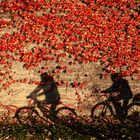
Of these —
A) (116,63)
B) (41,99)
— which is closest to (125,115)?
(116,63)

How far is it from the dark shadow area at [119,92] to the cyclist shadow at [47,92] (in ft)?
6.21

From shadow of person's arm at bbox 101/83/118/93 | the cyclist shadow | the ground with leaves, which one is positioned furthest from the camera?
shadow of person's arm at bbox 101/83/118/93

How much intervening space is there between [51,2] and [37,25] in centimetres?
104

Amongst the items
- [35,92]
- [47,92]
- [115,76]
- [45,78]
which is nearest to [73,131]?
[47,92]

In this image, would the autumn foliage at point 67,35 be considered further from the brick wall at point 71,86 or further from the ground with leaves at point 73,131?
the ground with leaves at point 73,131

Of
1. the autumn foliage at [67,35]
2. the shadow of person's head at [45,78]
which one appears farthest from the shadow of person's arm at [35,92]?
the autumn foliage at [67,35]

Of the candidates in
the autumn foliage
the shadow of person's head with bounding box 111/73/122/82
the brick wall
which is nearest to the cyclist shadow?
the brick wall

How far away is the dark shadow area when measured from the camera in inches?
438

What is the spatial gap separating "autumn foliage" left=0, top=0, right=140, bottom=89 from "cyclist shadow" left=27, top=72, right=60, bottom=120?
19.1 inches

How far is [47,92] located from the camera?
36.5 ft

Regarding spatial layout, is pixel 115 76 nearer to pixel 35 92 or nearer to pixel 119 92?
pixel 119 92

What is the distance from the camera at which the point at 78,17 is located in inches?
450

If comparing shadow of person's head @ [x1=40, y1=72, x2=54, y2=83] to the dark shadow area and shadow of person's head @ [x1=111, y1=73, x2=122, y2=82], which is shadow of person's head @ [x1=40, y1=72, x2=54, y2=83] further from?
shadow of person's head @ [x1=111, y1=73, x2=122, y2=82]

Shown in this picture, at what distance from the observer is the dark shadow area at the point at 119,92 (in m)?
11.1
